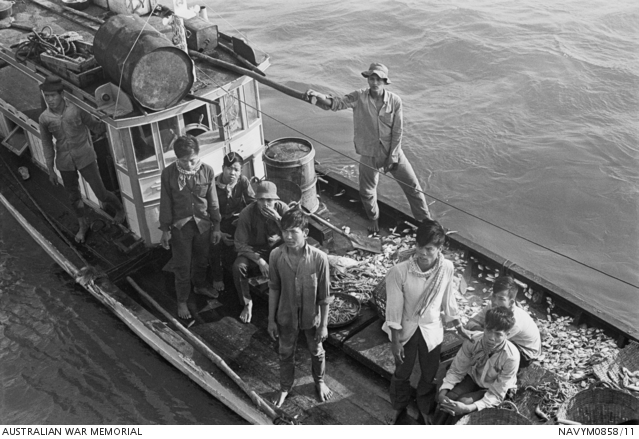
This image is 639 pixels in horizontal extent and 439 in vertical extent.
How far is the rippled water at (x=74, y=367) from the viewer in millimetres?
7686

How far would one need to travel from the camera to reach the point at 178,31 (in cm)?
779

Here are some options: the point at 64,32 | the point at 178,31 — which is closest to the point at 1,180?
the point at 64,32

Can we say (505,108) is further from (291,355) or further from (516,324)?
(291,355)

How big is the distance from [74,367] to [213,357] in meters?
2.40

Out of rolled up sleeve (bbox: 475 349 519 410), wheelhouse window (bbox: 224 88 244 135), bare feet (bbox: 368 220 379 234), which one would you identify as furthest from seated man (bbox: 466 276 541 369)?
wheelhouse window (bbox: 224 88 244 135)

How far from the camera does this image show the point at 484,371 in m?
5.80

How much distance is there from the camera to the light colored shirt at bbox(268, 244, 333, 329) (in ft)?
19.3

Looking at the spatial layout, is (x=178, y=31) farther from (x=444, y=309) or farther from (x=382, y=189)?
(x=382, y=189)

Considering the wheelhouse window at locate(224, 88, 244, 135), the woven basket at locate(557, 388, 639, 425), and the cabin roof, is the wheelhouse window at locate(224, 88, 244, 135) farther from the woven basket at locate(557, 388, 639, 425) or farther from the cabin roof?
the woven basket at locate(557, 388, 639, 425)

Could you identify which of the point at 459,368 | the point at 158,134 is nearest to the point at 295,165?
the point at 158,134

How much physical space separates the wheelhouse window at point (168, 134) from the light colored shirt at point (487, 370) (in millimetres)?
4066

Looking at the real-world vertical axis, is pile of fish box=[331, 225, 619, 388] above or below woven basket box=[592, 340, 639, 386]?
below

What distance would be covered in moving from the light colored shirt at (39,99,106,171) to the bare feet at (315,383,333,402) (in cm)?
409

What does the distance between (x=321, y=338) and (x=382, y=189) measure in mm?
7651
